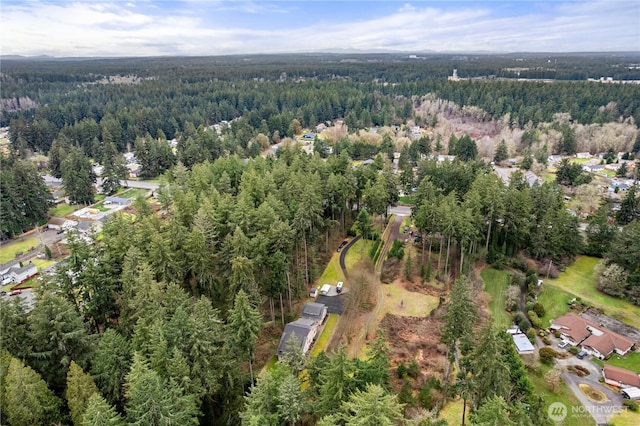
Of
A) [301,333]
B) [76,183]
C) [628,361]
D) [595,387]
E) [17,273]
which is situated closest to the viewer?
[595,387]

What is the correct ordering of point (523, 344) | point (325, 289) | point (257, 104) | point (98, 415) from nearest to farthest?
point (98, 415), point (523, 344), point (325, 289), point (257, 104)

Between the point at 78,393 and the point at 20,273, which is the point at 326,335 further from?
the point at 20,273

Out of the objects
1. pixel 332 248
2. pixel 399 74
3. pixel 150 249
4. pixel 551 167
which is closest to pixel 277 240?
pixel 150 249

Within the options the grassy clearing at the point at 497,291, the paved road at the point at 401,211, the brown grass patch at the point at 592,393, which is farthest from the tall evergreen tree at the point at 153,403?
the paved road at the point at 401,211

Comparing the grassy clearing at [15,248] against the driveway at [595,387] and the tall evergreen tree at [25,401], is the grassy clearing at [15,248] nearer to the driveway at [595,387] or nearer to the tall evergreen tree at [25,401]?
the tall evergreen tree at [25,401]

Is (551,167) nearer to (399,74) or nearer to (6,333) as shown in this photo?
(6,333)

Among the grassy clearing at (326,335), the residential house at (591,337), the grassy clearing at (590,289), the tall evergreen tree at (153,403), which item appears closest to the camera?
the tall evergreen tree at (153,403)

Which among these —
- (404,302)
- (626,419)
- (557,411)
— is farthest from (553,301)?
(557,411)
